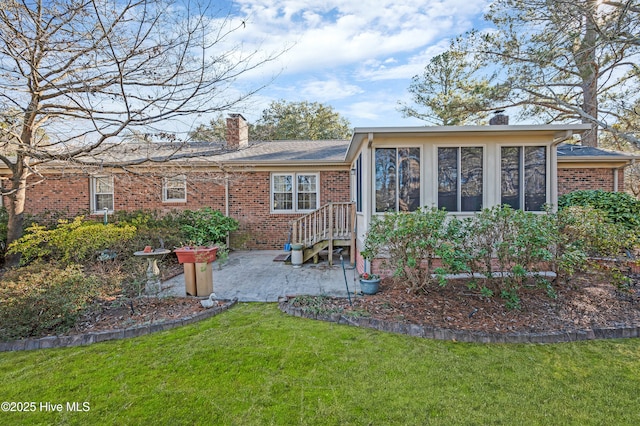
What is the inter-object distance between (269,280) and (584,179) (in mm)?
10771

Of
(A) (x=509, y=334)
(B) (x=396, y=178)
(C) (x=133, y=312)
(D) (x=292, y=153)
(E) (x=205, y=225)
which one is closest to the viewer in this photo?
(A) (x=509, y=334)

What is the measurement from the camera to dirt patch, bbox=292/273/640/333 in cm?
404

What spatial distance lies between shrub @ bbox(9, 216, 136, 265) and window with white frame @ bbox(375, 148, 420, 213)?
6.19 metres

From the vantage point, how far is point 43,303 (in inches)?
152

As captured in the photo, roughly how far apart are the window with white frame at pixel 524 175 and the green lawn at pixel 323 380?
3258 millimetres

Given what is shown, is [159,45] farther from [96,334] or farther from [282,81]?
[96,334]

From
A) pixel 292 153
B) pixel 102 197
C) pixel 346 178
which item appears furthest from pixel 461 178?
pixel 102 197

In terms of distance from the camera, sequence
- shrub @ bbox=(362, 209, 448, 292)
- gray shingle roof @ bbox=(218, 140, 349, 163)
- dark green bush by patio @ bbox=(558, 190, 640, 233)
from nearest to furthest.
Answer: shrub @ bbox=(362, 209, 448, 292), dark green bush by patio @ bbox=(558, 190, 640, 233), gray shingle roof @ bbox=(218, 140, 349, 163)

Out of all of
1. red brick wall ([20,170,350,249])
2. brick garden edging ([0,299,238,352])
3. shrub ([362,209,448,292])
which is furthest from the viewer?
red brick wall ([20,170,350,249])

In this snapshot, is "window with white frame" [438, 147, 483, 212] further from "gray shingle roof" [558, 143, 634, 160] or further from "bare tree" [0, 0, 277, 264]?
"gray shingle roof" [558, 143, 634, 160]

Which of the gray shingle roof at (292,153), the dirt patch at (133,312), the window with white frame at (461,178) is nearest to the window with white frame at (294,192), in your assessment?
the gray shingle roof at (292,153)

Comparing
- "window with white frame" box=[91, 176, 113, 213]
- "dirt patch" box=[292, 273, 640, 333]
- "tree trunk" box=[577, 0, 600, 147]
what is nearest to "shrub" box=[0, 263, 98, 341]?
"dirt patch" box=[292, 273, 640, 333]

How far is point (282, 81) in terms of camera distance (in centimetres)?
613

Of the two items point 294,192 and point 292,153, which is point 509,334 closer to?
point 294,192
